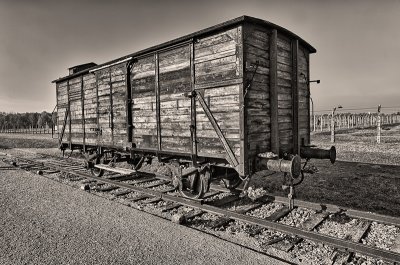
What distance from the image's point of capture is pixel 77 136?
11.7 metres

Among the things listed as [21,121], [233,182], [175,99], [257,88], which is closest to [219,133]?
[257,88]

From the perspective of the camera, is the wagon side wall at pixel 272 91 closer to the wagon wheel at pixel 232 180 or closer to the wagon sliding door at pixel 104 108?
the wagon wheel at pixel 232 180

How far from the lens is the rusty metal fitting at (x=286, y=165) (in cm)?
530

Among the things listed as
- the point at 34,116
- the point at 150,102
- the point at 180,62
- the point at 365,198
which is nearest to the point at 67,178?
the point at 150,102

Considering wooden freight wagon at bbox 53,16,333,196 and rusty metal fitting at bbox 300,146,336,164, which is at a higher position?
wooden freight wagon at bbox 53,16,333,196

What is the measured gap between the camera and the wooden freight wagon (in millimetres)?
5527

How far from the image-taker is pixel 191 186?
6.57 metres

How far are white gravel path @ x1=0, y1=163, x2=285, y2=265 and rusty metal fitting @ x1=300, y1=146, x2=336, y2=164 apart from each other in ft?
11.7

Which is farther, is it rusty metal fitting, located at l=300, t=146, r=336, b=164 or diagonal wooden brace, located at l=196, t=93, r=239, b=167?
rusty metal fitting, located at l=300, t=146, r=336, b=164

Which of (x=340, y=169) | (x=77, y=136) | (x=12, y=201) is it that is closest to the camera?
(x=12, y=201)

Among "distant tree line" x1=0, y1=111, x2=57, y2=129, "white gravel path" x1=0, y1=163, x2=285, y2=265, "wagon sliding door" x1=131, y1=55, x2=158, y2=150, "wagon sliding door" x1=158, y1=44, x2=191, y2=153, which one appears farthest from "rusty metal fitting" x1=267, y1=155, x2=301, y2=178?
"distant tree line" x1=0, y1=111, x2=57, y2=129

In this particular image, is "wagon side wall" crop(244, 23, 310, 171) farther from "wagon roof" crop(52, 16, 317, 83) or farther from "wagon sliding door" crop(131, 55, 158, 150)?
"wagon sliding door" crop(131, 55, 158, 150)

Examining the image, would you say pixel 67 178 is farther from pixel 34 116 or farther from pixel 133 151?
pixel 34 116

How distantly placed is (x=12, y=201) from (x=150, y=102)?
4.26 metres
